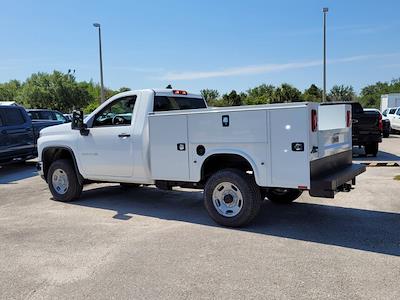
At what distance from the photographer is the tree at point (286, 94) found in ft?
158

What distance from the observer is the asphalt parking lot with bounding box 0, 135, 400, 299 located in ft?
13.4

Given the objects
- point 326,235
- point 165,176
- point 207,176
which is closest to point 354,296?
point 326,235

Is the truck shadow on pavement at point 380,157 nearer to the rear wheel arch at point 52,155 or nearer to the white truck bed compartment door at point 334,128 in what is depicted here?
the white truck bed compartment door at point 334,128

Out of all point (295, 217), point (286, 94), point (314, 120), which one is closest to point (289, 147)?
point (314, 120)

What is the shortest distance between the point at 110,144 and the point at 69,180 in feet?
4.39

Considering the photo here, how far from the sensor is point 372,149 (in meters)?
14.5

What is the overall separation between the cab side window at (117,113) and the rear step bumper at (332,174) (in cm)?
323

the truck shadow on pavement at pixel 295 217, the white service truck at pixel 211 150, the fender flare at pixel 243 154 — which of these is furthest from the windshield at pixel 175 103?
the truck shadow on pavement at pixel 295 217

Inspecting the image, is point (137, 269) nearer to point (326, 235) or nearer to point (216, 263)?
point (216, 263)

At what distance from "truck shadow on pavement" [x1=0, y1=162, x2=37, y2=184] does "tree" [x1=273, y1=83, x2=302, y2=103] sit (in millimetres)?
36551

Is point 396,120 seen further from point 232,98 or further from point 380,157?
point 232,98

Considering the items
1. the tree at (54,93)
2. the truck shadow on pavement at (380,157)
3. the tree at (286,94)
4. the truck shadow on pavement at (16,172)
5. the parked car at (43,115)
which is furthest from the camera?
the tree at (54,93)

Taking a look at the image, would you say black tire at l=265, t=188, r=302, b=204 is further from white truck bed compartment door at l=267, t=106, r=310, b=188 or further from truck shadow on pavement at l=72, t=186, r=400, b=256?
white truck bed compartment door at l=267, t=106, r=310, b=188

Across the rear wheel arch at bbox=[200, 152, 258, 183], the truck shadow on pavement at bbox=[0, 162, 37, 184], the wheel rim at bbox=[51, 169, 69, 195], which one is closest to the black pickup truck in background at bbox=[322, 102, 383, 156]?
the rear wheel arch at bbox=[200, 152, 258, 183]
